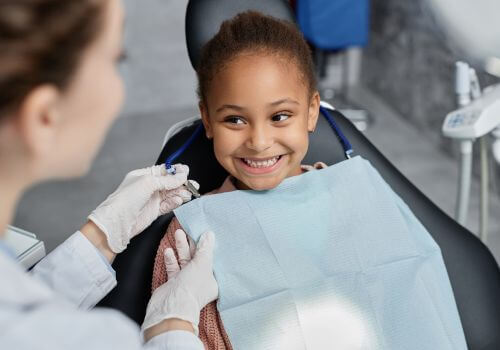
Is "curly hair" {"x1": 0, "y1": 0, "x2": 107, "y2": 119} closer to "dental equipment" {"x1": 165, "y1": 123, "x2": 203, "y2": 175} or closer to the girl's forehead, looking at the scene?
the girl's forehead

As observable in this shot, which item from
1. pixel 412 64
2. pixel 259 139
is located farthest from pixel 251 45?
pixel 412 64

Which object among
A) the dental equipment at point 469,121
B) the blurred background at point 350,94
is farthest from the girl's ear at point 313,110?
the blurred background at point 350,94

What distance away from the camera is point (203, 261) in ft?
3.63

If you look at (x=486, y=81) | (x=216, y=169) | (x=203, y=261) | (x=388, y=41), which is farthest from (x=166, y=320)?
(x=388, y=41)

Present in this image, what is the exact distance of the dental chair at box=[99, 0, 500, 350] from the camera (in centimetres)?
120

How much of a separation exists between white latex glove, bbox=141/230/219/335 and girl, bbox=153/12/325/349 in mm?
11

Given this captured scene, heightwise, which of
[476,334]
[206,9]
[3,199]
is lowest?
[476,334]

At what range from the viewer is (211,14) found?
51.7 inches

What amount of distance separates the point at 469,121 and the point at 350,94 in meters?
1.76

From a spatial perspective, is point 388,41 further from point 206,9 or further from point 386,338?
point 386,338

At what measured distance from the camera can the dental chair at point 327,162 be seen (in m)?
1.20

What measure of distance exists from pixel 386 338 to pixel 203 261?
363 millimetres

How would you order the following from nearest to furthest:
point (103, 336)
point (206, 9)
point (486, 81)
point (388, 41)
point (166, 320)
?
1. point (103, 336)
2. point (166, 320)
3. point (206, 9)
4. point (486, 81)
5. point (388, 41)

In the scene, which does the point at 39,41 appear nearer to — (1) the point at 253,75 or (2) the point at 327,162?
(1) the point at 253,75
